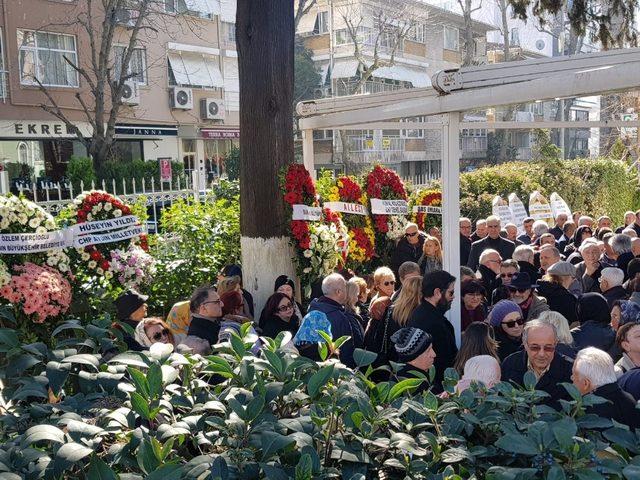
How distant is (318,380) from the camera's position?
2184mm

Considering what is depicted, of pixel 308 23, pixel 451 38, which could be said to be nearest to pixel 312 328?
pixel 308 23

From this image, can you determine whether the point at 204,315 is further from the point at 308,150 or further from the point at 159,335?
the point at 308,150

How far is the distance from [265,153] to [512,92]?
9.86ft

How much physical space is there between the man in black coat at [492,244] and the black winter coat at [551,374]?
5171 millimetres

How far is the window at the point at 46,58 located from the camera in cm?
2491

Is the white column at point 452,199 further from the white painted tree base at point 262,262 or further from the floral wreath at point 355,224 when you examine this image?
the floral wreath at point 355,224

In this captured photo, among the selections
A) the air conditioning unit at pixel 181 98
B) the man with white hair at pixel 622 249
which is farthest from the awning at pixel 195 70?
the man with white hair at pixel 622 249

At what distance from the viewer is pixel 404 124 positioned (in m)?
8.17

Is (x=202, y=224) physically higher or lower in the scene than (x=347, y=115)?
lower

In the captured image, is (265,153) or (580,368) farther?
(265,153)

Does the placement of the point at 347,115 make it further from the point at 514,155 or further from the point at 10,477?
the point at 514,155

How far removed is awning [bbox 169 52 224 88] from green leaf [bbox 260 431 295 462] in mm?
30741

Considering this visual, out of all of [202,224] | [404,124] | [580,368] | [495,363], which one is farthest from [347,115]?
[580,368]

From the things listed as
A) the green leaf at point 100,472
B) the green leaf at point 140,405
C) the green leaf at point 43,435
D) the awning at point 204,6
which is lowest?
the green leaf at point 100,472
